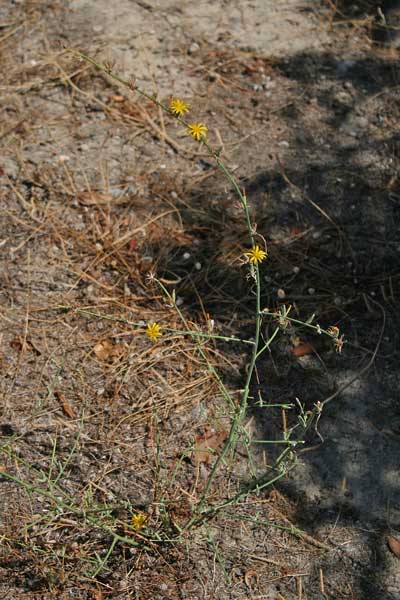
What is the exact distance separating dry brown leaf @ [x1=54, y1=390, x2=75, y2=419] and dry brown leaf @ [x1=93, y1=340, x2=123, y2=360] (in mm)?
214

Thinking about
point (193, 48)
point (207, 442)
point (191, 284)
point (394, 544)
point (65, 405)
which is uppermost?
point (193, 48)

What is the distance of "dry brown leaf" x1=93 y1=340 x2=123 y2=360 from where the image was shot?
2814 mm

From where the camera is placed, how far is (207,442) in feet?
8.66

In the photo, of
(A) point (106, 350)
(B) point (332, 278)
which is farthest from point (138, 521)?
(B) point (332, 278)

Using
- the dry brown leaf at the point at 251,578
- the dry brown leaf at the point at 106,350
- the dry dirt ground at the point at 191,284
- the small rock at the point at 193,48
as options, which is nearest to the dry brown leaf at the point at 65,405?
the dry dirt ground at the point at 191,284

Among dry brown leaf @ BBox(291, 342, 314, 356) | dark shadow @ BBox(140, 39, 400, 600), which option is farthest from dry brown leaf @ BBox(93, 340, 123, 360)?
dry brown leaf @ BBox(291, 342, 314, 356)

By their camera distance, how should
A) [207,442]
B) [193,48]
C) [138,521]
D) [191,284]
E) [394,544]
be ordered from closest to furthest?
[138,521], [394,544], [207,442], [191,284], [193,48]

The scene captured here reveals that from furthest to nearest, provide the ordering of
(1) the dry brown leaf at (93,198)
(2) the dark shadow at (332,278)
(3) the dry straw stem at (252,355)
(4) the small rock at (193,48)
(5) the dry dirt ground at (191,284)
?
(4) the small rock at (193,48)
(1) the dry brown leaf at (93,198)
(2) the dark shadow at (332,278)
(5) the dry dirt ground at (191,284)
(3) the dry straw stem at (252,355)

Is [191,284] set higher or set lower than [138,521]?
higher

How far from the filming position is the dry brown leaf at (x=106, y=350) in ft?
9.23

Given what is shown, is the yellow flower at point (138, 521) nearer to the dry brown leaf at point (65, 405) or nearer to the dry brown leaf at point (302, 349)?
the dry brown leaf at point (65, 405)

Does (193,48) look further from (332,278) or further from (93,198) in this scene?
(332,278)

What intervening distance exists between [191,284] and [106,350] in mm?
471

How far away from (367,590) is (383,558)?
12 centimetres
